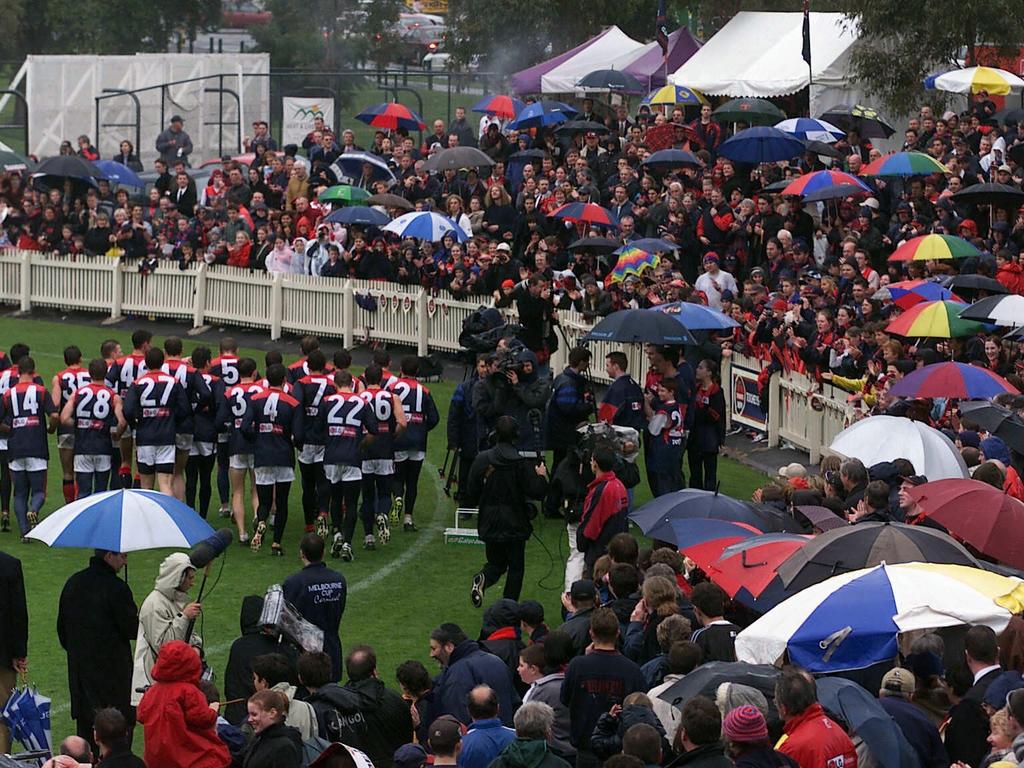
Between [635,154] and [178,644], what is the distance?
2011cm

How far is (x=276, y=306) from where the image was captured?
2708 centimetres

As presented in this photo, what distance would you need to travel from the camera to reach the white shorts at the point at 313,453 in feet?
54.5

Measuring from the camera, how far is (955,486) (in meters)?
11.8

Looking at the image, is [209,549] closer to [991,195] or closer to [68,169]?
[991,195]

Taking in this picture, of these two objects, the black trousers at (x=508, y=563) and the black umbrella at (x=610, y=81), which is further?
the black umbrella at (x=610, y=81)

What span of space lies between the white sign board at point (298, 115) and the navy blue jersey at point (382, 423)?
23.1m

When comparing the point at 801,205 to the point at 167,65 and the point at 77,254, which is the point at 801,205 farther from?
the point at 167,65

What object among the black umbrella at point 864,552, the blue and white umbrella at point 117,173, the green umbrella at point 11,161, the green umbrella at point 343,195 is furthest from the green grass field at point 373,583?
the green umbrella at point 11,161

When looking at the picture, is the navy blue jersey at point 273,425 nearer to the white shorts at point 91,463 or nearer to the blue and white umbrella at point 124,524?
the white shorts at point 91,463

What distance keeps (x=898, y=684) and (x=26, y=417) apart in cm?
999

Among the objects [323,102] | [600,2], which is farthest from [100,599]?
[600,2]

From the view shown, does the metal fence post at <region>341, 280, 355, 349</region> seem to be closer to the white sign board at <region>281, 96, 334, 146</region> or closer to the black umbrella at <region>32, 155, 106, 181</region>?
the black umbrella at <region>32, 155, 106, 181</region>

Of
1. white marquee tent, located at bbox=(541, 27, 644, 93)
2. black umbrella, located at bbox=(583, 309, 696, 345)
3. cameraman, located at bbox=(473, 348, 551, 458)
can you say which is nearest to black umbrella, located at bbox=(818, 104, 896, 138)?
white marquee tent, located at bbox=(541, 27, 644, 93)

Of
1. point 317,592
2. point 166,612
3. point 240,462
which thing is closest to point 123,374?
point 240,462
